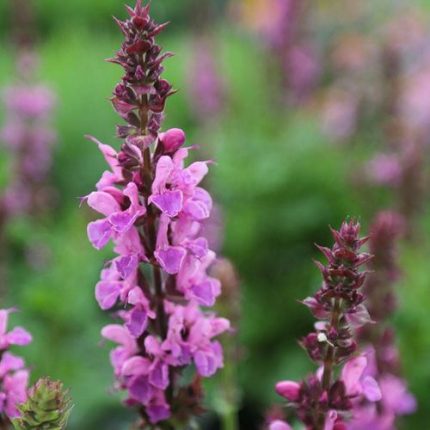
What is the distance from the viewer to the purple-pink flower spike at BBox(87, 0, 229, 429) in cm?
127

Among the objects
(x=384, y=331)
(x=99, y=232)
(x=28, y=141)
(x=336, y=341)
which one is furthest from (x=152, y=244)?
(x=28, y=141)

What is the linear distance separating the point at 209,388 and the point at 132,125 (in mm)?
2426

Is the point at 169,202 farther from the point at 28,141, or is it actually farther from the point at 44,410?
the point at 28,141

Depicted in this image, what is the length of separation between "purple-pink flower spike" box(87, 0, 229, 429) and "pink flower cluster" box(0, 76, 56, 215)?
8.24ft

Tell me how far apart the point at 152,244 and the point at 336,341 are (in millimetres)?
303

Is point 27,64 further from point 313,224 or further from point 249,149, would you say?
point 313,224

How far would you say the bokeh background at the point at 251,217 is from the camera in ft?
10.5

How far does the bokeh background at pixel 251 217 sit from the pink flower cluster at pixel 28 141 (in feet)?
0.37

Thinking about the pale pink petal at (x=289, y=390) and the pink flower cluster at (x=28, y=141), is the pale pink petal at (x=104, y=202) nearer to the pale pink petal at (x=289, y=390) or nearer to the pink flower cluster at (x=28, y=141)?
the pale pink petal at (x=289, y=390)

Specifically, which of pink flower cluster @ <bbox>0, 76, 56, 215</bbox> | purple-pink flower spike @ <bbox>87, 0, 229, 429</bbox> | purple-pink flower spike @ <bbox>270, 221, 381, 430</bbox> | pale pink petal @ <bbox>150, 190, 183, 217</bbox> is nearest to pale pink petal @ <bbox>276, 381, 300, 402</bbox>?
purple-pink flower spike @ <bbox>270, 221, 381, 430</bbox>

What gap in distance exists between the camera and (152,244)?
4.40 feet

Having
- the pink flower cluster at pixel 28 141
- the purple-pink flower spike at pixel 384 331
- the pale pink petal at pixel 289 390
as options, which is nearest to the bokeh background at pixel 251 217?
the pink flower cluster at pixel 28 141

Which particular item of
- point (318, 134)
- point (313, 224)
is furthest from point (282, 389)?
point (318, 134)

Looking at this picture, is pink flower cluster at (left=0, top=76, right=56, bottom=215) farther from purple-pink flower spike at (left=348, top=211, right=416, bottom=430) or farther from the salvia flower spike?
the salvia flower spike
